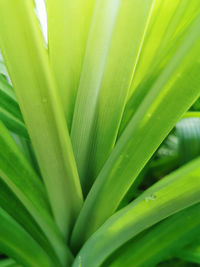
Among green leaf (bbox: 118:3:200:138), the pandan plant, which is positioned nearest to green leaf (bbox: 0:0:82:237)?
the pandan plant

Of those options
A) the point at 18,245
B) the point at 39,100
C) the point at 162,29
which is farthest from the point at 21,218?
the point at 162,29

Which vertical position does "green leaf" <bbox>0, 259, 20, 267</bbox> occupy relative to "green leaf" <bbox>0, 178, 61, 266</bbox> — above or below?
below

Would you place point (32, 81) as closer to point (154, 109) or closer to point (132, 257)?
point (154, 109)

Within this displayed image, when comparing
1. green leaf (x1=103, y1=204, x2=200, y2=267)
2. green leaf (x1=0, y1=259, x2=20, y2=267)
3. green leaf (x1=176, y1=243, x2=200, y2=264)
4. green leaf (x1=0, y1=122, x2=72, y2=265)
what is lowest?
green leaf (x1=0, y1=259, x2=20, y2=267)

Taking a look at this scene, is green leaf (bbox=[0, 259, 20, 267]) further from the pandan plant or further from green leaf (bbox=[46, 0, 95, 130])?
green leaf (bbox=[46, 0, 95, 130])

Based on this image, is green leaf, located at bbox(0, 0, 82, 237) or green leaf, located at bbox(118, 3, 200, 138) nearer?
green leaf, located at bbox(0, 0, 82, 237)

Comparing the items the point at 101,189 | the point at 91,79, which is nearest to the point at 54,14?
the point at 91,79
